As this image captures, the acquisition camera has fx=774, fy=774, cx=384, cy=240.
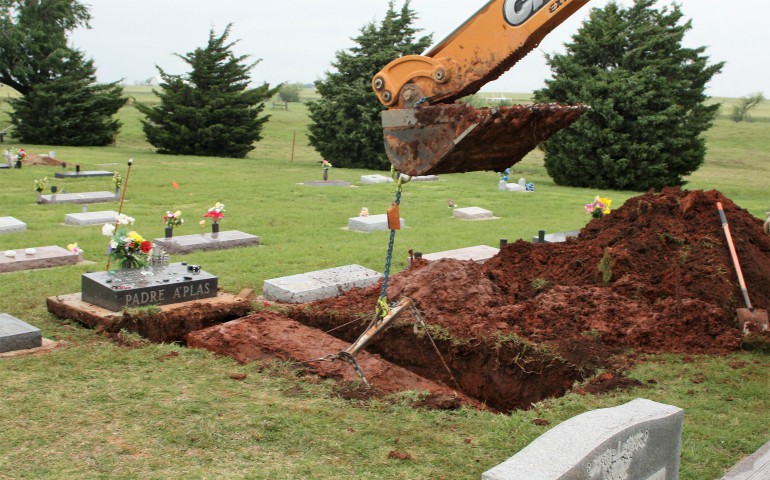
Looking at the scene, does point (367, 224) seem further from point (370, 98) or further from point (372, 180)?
point (370, 98)

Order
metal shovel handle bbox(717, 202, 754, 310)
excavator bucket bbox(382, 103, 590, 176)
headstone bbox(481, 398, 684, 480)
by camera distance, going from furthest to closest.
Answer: metal shovel handle bbox(717, 202, 754, 310) < excavator bucket bbox(382, 103, 590, 176) < headstone bbox(481, 398, 684, 480)

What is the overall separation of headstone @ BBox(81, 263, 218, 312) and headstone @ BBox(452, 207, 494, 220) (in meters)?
9.42

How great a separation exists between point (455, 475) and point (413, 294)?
4153mm

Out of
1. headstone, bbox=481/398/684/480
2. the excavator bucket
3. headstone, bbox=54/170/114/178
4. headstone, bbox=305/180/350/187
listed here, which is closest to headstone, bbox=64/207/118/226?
headstone, bbox=54/170/114/178

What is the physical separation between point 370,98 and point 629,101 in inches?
430

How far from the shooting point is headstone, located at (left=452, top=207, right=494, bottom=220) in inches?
700

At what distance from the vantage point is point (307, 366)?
7.13m

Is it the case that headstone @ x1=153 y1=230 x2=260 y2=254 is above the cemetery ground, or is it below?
above

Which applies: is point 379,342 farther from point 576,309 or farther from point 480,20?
point 480,20

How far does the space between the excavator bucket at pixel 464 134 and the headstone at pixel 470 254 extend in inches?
225

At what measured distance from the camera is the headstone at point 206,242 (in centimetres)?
1255

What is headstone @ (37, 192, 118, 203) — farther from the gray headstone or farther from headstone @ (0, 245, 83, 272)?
headstone @ (0, 245, 83, 272)

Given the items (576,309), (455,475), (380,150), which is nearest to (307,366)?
(455,475)

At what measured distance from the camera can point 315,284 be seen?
32.2ft
